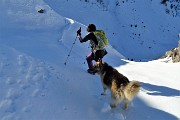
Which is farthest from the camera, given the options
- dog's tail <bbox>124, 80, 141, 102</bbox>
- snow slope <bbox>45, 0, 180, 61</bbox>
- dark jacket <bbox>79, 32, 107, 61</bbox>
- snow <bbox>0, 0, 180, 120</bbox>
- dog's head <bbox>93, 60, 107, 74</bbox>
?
snow slope <bbox>45, 0, 180, 61</bbox>

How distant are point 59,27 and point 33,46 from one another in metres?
4.28

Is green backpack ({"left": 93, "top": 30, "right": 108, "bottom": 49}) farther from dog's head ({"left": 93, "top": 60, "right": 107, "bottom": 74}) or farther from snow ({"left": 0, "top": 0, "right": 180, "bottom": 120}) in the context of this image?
snow ({"left": 0, "top": 0, "right": 180, "bottom": 120})

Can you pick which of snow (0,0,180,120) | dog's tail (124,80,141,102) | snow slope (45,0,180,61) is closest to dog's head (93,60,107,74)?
snow (0,0,180,120)

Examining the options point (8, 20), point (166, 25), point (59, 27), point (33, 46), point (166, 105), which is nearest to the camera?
point (166, 105)

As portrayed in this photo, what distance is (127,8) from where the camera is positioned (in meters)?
28.8

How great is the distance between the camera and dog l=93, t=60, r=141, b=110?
24.5 ft

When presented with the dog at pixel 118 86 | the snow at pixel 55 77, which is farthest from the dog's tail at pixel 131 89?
the snow at pixel 55 77

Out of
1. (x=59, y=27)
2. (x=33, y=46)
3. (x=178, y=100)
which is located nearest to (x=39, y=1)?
(x=59, y=27)

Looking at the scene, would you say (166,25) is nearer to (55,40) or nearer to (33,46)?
(55,40)

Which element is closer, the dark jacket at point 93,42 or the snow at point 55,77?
the snow at point 55,77

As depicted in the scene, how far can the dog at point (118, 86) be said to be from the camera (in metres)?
7.47

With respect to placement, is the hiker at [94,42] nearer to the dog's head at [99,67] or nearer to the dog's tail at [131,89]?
the dog's head at [99,67]

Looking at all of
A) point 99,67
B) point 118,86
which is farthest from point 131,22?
point 118,86

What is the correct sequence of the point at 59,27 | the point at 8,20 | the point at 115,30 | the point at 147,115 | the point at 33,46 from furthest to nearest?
the point at 115,30 → the point at 59,27 → the point at 8,20 → the point at 33,46 → the point at 147,115
